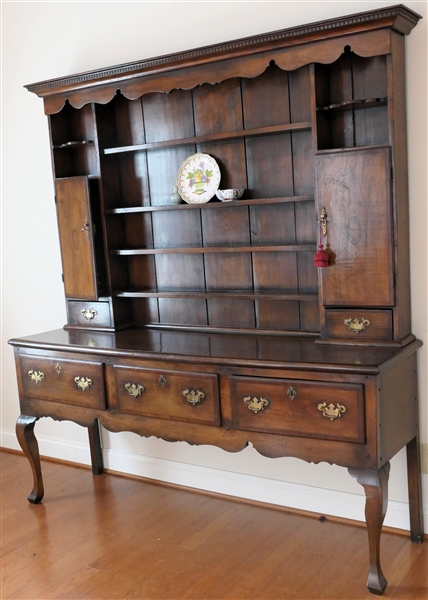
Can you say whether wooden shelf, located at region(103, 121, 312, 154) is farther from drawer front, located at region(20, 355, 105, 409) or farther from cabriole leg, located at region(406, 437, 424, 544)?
cabriole leg, located at region(406, 437, 424, 544)

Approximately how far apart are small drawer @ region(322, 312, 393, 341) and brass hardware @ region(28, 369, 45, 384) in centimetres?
134

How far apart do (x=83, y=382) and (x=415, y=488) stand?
145 cm

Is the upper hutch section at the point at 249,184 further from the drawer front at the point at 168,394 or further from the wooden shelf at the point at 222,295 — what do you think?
the drawer front at the point at 168,394

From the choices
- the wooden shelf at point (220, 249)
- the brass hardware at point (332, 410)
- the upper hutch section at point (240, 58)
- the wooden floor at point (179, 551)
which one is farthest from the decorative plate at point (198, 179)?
the wooden floor at point (179, 551)

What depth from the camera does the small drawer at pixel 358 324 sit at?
8.13ft

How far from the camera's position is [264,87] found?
109 inches

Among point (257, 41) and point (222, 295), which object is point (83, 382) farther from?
point (257, 41)

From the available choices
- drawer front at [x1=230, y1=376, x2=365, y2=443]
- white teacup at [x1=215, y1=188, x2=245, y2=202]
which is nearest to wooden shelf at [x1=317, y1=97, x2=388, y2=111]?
white teacup at [x1=215, y1=188, x2=245, y2=202]

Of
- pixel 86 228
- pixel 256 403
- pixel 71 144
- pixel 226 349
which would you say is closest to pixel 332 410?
pixel 256 403

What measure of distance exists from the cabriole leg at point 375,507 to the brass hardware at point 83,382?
121 cm

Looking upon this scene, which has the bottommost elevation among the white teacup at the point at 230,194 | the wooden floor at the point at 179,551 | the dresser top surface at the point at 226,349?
the wooden floor at the point at 179,551

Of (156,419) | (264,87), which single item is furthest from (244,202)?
(156,419)

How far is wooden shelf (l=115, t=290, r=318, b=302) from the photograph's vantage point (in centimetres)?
274

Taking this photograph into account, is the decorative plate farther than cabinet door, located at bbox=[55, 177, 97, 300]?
No
